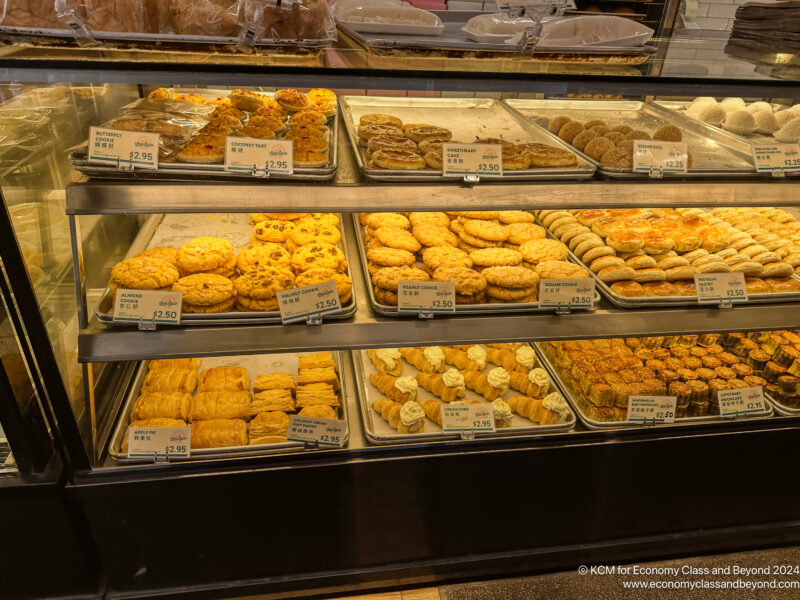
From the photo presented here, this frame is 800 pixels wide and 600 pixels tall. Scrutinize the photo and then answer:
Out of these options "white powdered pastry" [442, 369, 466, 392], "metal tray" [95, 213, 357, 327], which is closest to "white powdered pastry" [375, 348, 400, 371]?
"white powdered pastry" [442, 369, 466, 392]

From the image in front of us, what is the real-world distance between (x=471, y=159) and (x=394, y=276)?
1.77ft

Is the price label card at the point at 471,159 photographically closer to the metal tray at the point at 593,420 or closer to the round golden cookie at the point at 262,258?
the round golden cookie at the point at 262,258

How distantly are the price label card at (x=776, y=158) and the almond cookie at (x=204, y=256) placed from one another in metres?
2.01

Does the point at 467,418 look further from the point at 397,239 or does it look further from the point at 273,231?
the point at 273,231

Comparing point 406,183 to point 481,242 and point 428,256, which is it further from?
point 481,242

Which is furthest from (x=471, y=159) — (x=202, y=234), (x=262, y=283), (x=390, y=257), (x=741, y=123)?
(x=741, y=123)

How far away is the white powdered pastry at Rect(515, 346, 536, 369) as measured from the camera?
2.68 m

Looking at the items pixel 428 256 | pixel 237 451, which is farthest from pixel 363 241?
pixel 237 451

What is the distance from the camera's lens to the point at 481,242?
2.54 meters

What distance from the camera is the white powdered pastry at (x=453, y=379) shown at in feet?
8.20

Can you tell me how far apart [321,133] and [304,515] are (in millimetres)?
1503

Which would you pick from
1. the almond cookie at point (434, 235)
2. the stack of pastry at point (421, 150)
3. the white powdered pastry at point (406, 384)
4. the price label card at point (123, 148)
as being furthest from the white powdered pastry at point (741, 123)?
the price label card at point (123, 148)

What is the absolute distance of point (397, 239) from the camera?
2498 mm

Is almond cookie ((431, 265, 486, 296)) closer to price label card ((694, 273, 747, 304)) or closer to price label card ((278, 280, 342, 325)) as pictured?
price label card ((278, 280, 342, 325))
